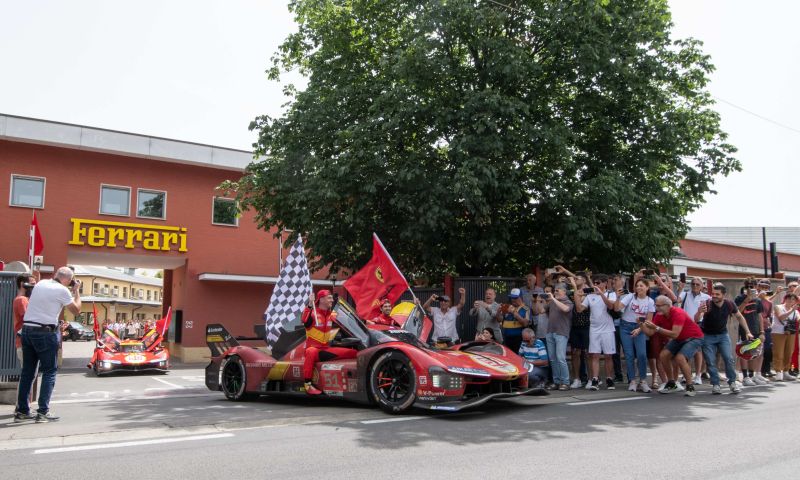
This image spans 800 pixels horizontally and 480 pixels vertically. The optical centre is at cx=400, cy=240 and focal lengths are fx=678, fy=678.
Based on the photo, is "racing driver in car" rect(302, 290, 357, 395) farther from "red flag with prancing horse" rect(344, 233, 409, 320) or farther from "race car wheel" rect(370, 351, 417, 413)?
"red flag with prancing horse" rect(344, 233, 409, 320)

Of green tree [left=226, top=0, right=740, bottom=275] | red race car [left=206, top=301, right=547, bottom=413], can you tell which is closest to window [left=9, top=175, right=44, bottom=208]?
green tree [left=226, top=0, right=740, bottom=275]

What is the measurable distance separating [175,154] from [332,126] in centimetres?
1279

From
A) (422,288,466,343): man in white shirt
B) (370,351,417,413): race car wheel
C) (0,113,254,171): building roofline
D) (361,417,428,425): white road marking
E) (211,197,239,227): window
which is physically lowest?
(361,417,428,425): white road marking

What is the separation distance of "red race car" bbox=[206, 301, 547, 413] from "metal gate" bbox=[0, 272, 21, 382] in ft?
9.19

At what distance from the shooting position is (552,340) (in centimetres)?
1151

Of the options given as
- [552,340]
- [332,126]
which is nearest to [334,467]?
[552,340]

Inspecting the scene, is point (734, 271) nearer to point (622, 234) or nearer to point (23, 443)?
point (622, 234)

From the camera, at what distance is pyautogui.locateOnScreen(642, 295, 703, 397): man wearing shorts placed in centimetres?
1052

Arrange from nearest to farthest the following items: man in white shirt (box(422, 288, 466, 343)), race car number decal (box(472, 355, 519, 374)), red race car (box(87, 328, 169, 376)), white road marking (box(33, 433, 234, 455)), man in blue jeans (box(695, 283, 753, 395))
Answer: white road marking (box(33, 433, 234, 455)) → race car number decal (box(472, 355, 519, 374)) → man in blue jeans (box(695, 283, 753, 395)) → man in white shirt (box(422, 288, 466, 343)) → red race car (box(87, 328, 169, 376))

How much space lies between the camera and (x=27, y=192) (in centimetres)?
2397

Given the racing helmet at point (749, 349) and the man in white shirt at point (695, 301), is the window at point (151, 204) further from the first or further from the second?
the racing helmet at point (749, 349)

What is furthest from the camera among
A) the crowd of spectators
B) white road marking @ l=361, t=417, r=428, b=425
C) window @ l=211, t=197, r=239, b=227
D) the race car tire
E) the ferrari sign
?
window @ l=211, t=197, r=239, b=227

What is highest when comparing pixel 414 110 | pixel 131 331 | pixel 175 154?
pixel 175 154

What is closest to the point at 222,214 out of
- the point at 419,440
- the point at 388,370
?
the point at 388,370
